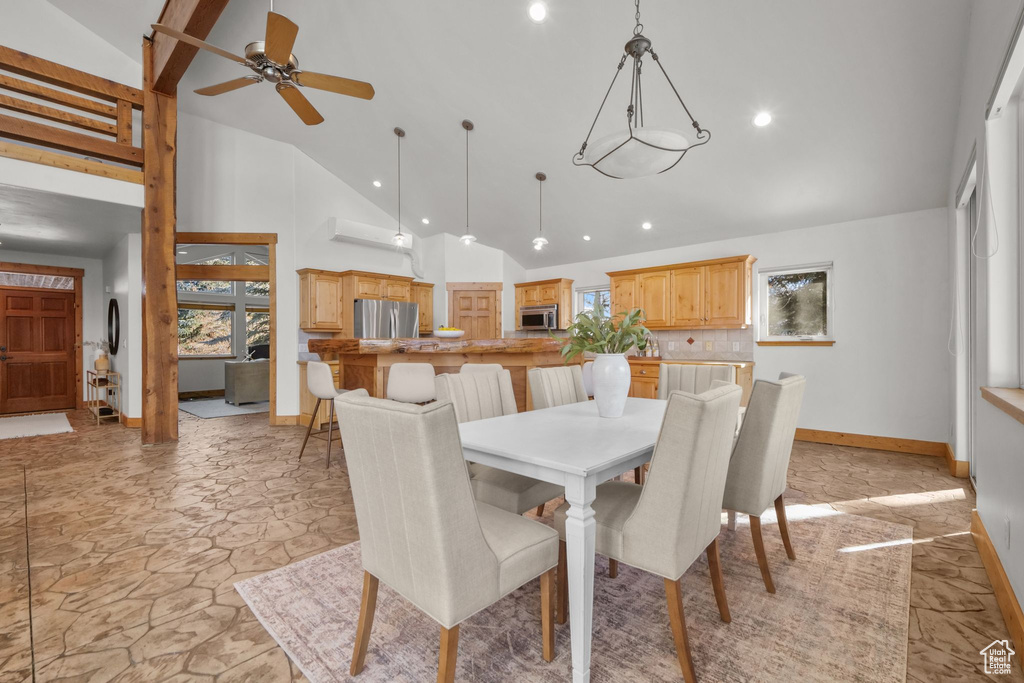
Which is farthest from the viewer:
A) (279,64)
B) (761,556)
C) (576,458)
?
(279,64)

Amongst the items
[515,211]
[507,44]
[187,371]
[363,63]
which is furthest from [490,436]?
[187,371]

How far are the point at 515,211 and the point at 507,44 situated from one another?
7.73 feet

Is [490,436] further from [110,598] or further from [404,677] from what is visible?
[110,598]

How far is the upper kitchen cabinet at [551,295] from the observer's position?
21.8 ft

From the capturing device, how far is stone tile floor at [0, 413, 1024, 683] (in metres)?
1.48

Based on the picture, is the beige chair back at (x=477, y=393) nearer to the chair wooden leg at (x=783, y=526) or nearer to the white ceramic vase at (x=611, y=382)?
the white ceramic vase at (x=611, y=382)

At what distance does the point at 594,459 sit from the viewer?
1360mm

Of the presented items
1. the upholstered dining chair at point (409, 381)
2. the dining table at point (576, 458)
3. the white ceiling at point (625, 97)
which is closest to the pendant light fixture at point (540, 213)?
the white ceiling at point (625, 97)

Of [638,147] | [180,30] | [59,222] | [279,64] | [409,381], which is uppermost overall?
[180,30]

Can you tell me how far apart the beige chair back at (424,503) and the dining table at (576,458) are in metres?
0.26

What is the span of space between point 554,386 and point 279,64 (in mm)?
2499

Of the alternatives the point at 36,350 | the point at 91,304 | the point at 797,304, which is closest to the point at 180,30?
the point at 91,304

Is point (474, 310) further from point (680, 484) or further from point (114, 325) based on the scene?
point (680, 484)

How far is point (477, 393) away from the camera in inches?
94.0
